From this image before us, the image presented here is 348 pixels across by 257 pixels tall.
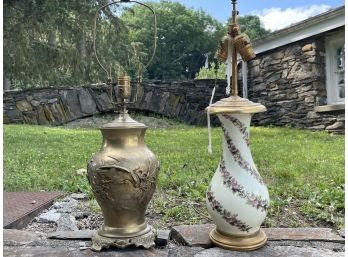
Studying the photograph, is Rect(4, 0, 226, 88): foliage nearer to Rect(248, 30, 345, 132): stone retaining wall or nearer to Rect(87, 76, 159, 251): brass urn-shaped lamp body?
Rect(248, 30, 345, 132): stone retaining wall

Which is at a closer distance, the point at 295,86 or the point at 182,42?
the point at 295,86

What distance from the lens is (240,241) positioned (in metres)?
1.04

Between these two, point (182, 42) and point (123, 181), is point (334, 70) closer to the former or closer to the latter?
point (123, 181)

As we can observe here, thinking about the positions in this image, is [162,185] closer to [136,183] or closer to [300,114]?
[136,183]

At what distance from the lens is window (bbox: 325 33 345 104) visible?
5434mm

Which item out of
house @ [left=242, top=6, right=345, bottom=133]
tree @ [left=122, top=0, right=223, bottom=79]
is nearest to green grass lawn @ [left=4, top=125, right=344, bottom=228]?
house @ [left=242, top=6, right=345, bottom=133]

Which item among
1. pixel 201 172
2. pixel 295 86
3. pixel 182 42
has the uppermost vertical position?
pixel 182 42

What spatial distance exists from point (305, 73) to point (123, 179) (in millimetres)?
5199

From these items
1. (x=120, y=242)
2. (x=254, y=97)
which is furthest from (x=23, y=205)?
(x=254, y=97)

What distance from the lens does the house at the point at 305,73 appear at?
17.5 feet

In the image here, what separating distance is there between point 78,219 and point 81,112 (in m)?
5.42

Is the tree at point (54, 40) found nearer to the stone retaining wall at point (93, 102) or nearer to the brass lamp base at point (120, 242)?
the stone retaining wall at point (93, 102)

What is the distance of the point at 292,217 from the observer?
1578mm

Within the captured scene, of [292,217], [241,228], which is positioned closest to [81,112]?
[292,217]
